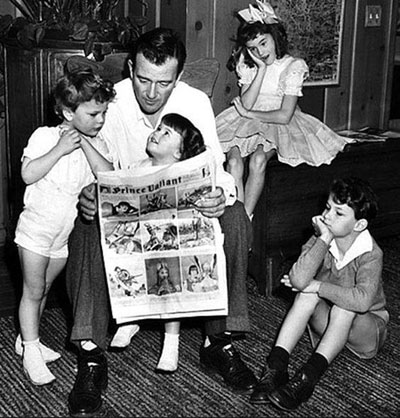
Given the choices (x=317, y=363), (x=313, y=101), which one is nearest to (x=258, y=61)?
(x=313, y=101)

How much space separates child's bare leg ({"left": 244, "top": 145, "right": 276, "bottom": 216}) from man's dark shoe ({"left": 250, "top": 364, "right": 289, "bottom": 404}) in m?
0.82

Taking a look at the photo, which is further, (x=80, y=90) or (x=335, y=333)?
(x=335, y=333)

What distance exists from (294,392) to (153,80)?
3.13ft

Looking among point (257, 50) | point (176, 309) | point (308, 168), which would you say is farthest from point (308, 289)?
point (257, 50)

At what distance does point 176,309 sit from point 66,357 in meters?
0.46

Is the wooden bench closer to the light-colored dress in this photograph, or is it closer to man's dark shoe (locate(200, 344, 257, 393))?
the light-colored dress

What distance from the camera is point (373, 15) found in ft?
12.5

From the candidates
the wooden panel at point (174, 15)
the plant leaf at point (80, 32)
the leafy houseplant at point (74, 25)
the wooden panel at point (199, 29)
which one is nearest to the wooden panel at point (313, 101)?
the wooden panel at point (199, 29)

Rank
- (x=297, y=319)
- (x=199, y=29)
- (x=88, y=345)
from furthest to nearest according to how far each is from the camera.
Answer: (x=199, y=29) → (x=297, y=319) → (x=88, y=345)

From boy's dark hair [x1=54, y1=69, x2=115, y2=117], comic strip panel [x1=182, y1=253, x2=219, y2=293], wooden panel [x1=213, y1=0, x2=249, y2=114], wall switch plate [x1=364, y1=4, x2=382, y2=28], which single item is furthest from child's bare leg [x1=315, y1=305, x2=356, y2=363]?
wall switch plate [x1=364, y1=4, x2=382, y2=28]

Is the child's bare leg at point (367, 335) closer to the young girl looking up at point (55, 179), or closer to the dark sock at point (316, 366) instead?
the dark sock at point (316, 366)

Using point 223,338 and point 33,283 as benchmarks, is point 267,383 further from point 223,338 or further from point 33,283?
point 33,283

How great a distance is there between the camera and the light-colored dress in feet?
10.2

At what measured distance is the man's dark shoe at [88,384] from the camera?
223 cm
